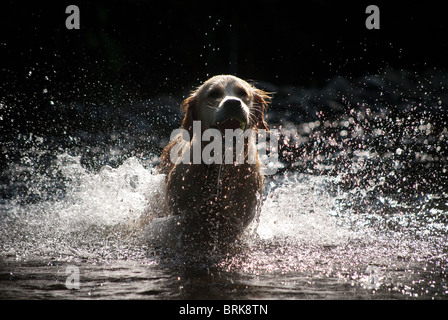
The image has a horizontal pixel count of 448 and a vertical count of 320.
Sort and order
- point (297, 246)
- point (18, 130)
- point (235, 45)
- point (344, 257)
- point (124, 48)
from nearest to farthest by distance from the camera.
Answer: point (344, 257) < point (297, 246) < point (18, 130) < point (124, 48) < point (235, 45)

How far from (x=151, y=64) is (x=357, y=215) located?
8.90 metres

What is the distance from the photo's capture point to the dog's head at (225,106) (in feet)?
12.7

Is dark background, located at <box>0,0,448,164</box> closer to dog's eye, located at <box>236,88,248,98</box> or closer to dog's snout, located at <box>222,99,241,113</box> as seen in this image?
dog's eye, located at <box>236,88,248,98</box>

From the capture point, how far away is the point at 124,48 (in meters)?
12.3

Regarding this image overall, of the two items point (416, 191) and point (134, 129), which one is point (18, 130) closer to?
point (134, 129)

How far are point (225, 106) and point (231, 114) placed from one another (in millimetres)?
83

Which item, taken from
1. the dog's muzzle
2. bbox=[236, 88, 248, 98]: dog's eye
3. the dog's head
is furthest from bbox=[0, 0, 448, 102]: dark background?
the dog's muzzle

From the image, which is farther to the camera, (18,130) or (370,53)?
(370,53)

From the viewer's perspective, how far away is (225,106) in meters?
3.86

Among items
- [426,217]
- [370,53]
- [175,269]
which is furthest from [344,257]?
[370,53]

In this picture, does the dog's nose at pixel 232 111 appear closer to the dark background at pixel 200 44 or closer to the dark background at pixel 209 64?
the dark background at pixel 209 64
